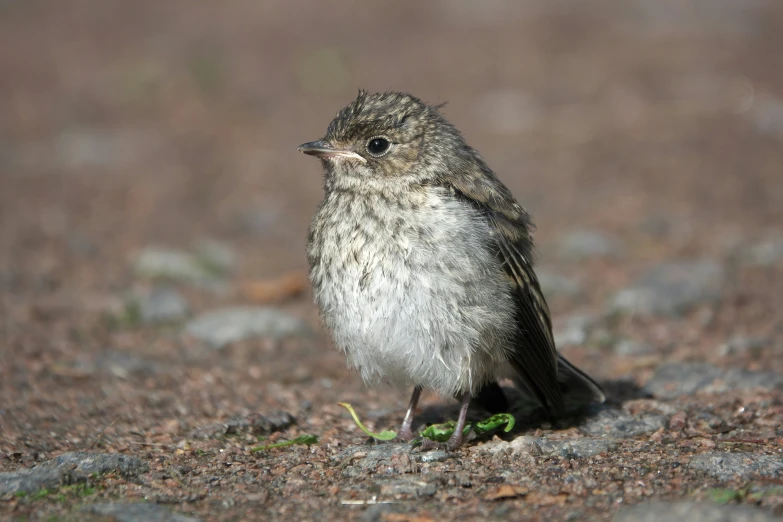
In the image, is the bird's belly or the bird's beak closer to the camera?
the bird's belly

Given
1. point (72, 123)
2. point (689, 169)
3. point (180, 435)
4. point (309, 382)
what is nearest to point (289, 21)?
point (72, 123)

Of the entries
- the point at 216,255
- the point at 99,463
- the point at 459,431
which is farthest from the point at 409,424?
the point at 216,255

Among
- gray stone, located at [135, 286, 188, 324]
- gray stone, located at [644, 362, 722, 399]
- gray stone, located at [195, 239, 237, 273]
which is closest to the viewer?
gray stone, located at [644, 362, 722, 399]

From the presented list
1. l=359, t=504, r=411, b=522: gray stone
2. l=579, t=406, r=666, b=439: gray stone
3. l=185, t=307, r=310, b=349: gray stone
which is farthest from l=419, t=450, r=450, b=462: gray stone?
l=185, t=307, r=310, b=349: gray stone

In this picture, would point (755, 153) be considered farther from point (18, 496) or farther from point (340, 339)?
point (18, 496)

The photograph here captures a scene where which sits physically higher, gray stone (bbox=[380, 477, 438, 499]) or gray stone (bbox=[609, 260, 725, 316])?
gray stone (bbox=[609, 260, 725, 316])

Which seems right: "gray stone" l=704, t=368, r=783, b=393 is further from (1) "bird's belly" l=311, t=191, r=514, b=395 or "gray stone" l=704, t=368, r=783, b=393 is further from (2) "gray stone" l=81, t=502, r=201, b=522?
(2) "gray stone" l=81, t=502, r=201, b=522

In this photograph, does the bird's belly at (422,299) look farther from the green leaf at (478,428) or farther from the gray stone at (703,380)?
the gray stone at (703,380)
